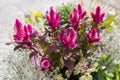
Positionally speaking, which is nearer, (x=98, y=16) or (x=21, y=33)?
(x=21, y=33)

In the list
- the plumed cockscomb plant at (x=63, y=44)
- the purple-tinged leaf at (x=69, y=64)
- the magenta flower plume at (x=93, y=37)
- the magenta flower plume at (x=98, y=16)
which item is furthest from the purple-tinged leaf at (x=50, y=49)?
the magenta flower plume at (x=98, y=16)

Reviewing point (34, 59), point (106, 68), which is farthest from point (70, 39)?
point (106, 68)

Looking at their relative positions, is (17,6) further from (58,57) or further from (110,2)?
(58,57)

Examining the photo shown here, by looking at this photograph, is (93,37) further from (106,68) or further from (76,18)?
(106,68)

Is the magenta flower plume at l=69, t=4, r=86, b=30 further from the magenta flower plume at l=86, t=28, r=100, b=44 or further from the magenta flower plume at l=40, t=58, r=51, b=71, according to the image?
the magenta flower plume at l=40, t=58, r=51, b=71

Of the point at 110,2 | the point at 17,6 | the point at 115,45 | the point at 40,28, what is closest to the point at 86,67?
the point at 115,45

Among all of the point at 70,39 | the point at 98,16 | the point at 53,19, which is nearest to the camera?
the point at 70,39

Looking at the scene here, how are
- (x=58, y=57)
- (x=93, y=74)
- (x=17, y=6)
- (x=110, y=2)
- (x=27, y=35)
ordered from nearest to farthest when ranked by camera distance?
1. (x=27, y=35)
2. (x=58, y=57)
3. (x=93, y=74)
4. (x=110, y=2)
5. (x=17, y=6)

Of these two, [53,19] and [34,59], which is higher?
[53,19]

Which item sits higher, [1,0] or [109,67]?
[1,0]

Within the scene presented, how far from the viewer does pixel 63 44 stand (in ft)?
6.00

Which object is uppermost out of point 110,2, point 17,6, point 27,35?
point 17,6

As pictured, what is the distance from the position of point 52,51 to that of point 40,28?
0.42 meters

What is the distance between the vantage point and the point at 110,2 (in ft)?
12.3
